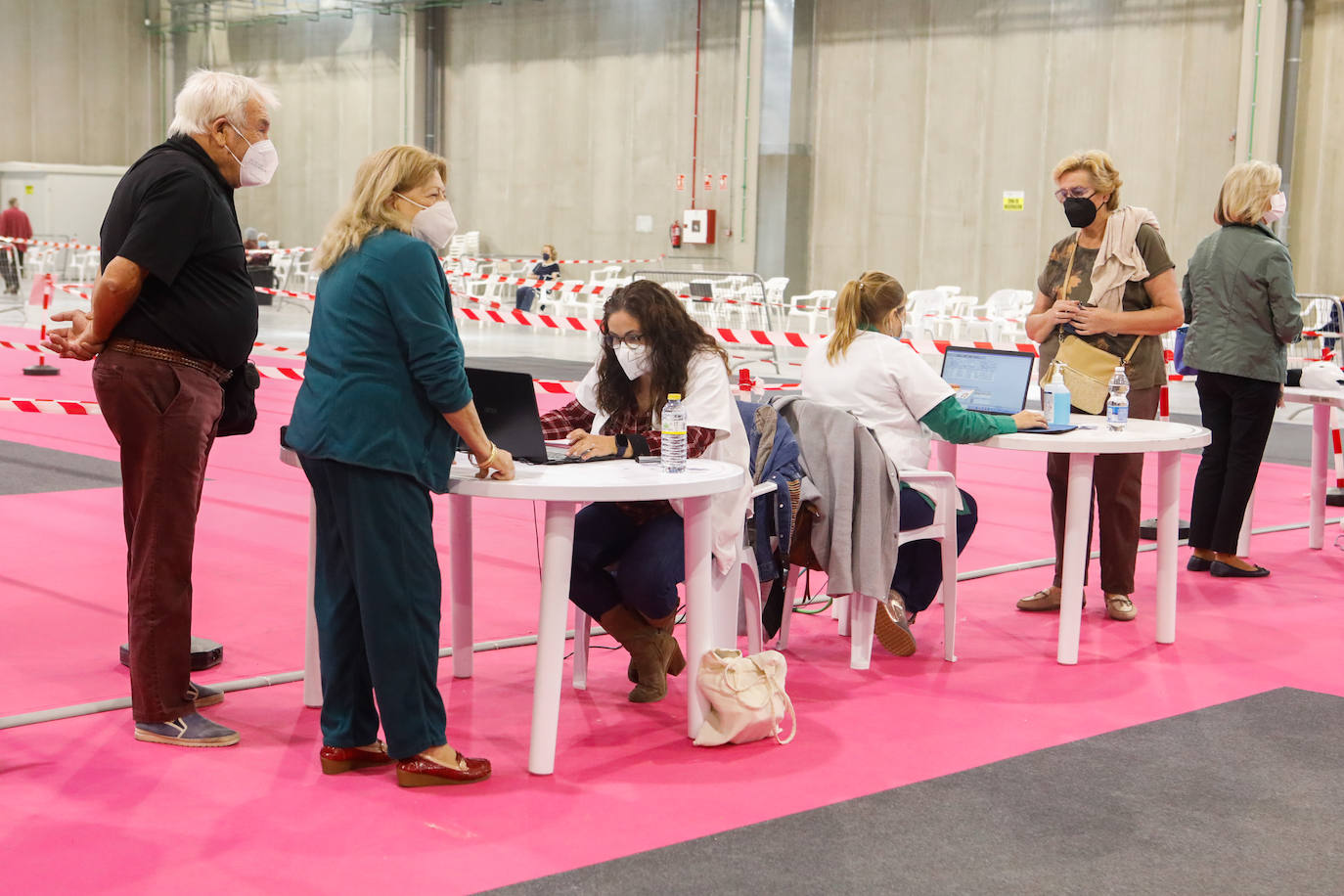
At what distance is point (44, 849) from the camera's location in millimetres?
2973

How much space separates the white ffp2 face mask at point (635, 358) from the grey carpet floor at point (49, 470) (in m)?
4.35

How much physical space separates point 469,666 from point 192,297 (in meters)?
1.35

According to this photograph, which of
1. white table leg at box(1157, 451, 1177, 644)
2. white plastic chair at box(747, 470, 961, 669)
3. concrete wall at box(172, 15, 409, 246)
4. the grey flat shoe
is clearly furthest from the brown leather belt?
concrete wall at box(172, 15, 409, 246)

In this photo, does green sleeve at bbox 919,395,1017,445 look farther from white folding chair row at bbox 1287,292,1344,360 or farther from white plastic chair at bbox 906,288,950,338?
white plastic chair at bbox 906,288,950,338

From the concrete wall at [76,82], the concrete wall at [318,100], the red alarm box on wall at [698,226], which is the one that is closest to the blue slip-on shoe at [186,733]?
the red alarm box on wall at [698,226]

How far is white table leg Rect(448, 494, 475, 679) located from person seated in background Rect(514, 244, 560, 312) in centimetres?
1636

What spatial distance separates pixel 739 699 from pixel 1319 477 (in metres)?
4.01

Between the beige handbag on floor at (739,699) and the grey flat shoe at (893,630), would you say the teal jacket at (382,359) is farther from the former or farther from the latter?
the grey flat shoe at (893,630)

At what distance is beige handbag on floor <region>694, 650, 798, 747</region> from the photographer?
3.74 m

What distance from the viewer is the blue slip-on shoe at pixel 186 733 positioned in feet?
12.0

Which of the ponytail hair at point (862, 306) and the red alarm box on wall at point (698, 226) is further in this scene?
the red alarm box on wall at point (698, 226)

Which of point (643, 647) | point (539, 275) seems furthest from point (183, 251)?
point (539, 275)

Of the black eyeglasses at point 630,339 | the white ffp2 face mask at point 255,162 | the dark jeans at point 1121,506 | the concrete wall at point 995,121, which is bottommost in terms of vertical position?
the dark jeans at point 1121,506

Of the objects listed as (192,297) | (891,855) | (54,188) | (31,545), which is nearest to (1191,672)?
(891,855)
